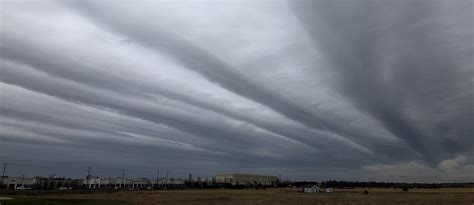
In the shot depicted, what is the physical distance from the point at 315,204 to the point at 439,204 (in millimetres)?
17087

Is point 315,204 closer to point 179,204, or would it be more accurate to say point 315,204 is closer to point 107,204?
point 179,204

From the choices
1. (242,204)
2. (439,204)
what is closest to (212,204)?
(242,204)

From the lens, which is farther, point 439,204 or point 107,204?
point 107,204

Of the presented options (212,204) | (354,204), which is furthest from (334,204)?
(212,204)

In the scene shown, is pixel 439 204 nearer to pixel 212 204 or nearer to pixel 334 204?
pixel 334 204

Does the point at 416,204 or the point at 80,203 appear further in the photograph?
the point at 80,203

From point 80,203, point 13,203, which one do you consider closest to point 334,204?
point 80,203

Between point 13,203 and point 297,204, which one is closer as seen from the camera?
point 13,203

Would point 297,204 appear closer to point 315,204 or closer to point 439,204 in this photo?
point 315,204

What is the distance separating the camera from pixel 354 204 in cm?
6081

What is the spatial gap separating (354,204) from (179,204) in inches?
1015

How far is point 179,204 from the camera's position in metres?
62.0

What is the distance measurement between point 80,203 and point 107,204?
5.45 meters

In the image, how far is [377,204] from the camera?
196 feet
